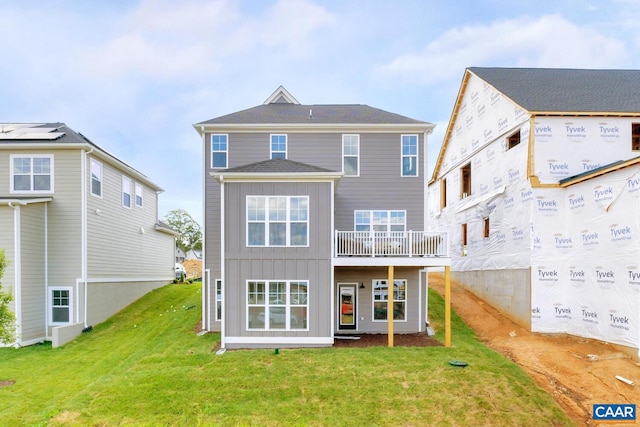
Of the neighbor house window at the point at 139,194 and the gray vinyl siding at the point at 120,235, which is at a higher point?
the neighbor house window at the point at 139,194

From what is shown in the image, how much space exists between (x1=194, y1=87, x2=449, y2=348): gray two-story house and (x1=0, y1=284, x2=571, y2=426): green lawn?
149cm

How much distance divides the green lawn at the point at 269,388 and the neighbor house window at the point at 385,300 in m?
2.40

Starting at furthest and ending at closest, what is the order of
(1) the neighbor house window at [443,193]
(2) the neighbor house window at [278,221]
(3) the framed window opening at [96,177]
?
(1) the neighbor house window at [443,193] → (3) the framed window opening at [96,177] → (2) the neighbor house window at [278,221]

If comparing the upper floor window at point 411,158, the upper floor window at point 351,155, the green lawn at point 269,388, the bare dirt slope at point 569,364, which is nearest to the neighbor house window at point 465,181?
the upper floor window at point 411,158

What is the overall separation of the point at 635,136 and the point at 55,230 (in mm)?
22444

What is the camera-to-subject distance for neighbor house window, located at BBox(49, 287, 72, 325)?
12711 millimetres

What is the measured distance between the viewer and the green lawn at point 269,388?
7.03 meters

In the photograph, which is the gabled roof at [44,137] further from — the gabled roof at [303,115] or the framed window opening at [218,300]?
the framed window opening at [218,300]

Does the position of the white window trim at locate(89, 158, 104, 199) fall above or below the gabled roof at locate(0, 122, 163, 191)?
below

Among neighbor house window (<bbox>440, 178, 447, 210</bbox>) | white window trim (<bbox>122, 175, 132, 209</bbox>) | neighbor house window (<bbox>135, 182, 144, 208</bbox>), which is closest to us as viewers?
white window trim (<bbox>122, 175, 132, 209</bbox>)

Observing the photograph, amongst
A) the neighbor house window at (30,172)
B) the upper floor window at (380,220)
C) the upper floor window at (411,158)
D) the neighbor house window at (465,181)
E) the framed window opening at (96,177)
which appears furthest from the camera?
the neighbor house window at (465,181)

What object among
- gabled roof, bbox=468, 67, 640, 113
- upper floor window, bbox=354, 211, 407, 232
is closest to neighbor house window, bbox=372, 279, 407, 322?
upper floor window, bbox=354, 211, 407, 232

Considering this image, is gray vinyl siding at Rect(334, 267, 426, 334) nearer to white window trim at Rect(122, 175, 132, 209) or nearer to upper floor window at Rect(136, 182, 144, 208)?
white window trim at Rect(122, 175, 132, 209)

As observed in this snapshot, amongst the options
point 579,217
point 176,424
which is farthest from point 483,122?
point 176,424
